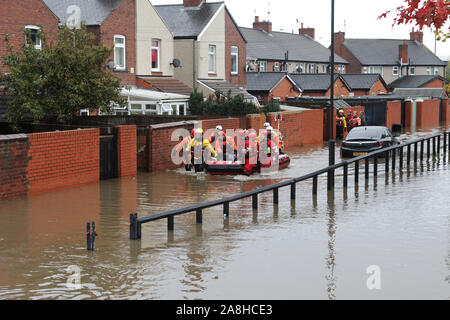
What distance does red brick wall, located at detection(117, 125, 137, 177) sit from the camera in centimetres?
2155

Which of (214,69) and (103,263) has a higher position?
(214,69)

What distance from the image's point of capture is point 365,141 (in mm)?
→ 27172

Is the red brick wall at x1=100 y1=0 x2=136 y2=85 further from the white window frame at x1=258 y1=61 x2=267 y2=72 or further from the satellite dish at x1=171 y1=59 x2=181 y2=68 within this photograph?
the white window frame at x1=258 y1=61 x2=267 y2=72

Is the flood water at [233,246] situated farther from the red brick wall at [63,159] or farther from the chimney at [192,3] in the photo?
the chimney at [192,3]

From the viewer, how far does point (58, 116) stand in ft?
77.1

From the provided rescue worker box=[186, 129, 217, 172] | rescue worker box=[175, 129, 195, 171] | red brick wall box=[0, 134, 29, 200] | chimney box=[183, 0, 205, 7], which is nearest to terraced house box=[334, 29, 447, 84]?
chimney box=[183, 0, 205, 7]

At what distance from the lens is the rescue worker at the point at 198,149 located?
890 inches

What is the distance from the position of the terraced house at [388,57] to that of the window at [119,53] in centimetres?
5838

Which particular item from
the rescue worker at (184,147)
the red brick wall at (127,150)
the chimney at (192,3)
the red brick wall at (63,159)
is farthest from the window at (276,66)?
the red brick wall at (63,159)

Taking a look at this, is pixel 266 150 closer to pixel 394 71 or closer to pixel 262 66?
pixel 262 66

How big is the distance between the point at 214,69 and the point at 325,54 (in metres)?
37.5
